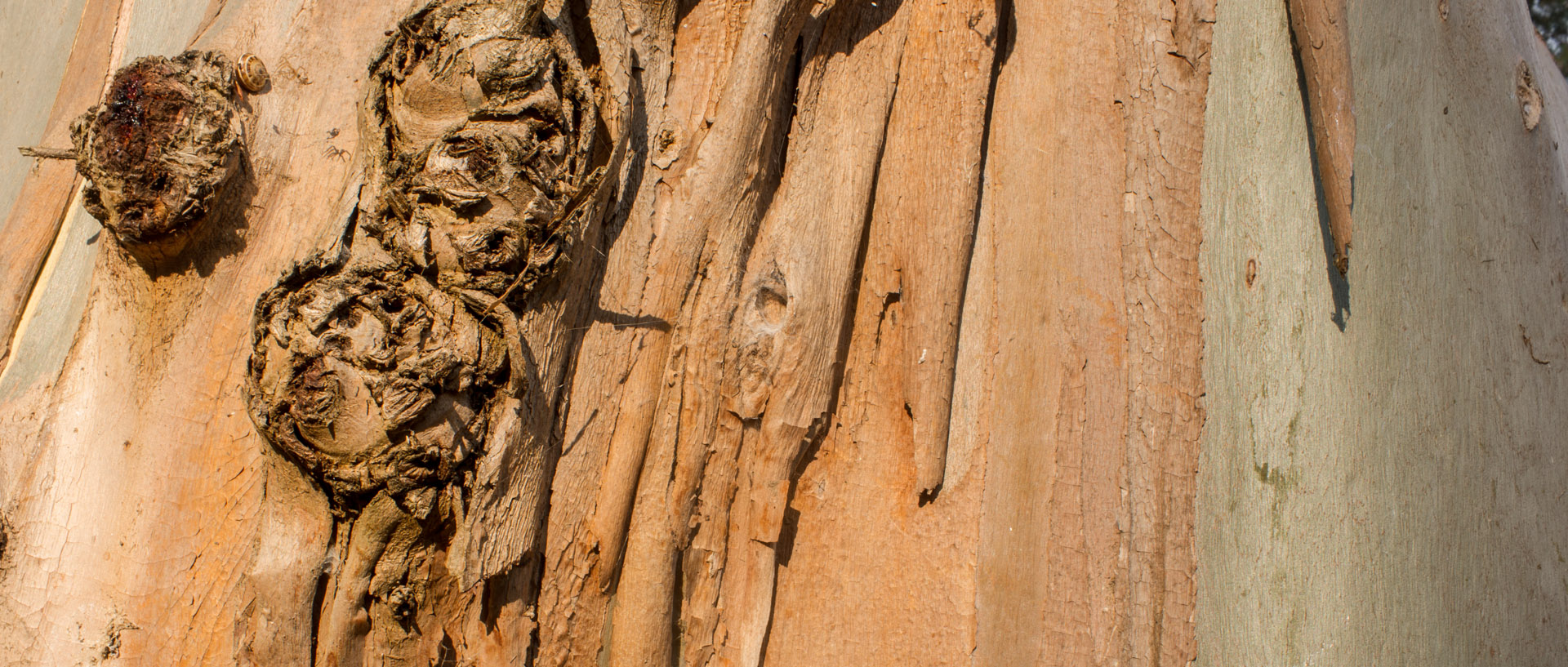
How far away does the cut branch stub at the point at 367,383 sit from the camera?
1043mm

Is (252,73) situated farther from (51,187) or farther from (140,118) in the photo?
(51,187)

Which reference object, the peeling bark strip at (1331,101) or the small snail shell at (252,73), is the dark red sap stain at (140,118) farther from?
the peeling bark strip at (1331,101)

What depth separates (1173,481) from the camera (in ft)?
4.04

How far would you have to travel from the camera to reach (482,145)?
113 cm

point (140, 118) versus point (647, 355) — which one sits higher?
point (140, 118)

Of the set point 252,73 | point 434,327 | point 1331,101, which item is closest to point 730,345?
point 434,327

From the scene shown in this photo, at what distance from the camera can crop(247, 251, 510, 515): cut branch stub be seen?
104cm

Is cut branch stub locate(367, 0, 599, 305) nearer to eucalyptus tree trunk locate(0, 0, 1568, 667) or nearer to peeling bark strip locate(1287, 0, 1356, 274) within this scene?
eucalyptus tree trunk locate(0, 0, 1568, 667)

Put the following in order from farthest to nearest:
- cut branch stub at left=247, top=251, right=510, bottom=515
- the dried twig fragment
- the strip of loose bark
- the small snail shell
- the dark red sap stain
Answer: the dried twig fragment
the strip of loose bark
the small snail shell
the dark red sap stain
cut branch stub at left=247, top=251, right=510, bottom=515

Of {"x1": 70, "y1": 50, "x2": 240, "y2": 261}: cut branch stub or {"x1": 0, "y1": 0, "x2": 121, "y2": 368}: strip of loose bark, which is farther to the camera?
{"x1": 0, "y1": 0, "x2": 121, "y2": 368}: strip of loose bark

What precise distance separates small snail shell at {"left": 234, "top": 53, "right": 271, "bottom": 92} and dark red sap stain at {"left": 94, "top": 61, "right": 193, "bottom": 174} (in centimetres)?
9

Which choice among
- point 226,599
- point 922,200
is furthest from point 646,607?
point 922,200

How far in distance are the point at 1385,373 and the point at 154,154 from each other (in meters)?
1.90

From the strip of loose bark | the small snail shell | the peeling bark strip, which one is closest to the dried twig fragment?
the peeling bark strip
